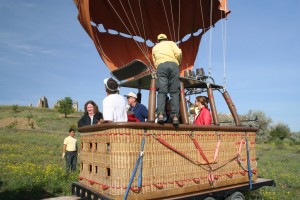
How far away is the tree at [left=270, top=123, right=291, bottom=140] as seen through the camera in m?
54.4

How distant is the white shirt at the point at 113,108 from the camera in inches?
206

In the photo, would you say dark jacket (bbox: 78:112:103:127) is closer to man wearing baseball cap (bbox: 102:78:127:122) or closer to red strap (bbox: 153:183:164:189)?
man wearing baseball cap (bbox: 102:78:127:122)

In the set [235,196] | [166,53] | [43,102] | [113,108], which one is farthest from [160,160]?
[43,102]

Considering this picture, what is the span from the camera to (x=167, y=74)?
548 centimetres

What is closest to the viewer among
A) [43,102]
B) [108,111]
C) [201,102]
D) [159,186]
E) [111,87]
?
[159,186]

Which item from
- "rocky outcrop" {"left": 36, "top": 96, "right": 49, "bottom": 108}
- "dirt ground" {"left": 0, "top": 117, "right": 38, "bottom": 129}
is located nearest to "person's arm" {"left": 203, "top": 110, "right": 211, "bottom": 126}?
"dirt ground" {"left": 0, "top": 117, "right": 38, "bottom": 129}

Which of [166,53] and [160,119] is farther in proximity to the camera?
[166,53]

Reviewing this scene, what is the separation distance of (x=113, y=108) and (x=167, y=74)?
1.07 m

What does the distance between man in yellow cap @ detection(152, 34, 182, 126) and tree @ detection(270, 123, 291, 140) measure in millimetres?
50832

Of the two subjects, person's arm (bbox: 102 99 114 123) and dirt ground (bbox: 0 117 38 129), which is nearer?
person's arm (bbox: 102 99 114 123)

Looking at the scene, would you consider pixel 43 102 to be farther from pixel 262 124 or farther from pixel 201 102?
pixel 201 102

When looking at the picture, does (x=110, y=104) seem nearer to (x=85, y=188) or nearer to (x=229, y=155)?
(x=85, y=188)

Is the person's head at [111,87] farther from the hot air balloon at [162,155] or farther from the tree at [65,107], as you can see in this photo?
the tree at [65,107]

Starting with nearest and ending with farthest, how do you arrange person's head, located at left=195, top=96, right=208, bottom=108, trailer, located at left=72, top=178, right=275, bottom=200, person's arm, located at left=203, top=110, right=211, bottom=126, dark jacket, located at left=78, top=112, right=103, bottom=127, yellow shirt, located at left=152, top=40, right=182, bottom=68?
trailer, located at left=72, top=178, right=275, bottom=200 < yellow shirt, located at left=152, top=40, right=182, bottom=68 < person's arm, located at left=203, top=110, right=211, bottom=126 < person's head, located at left=195, top=96, right=208, bottom=108 < dark jacket, located at left=78, top=112, right=103, bottom=127
